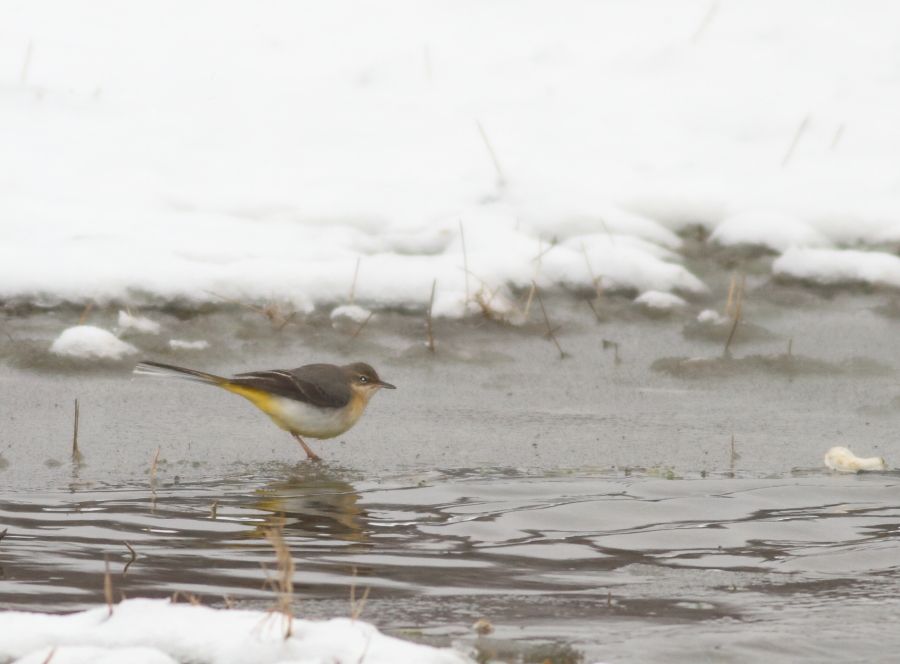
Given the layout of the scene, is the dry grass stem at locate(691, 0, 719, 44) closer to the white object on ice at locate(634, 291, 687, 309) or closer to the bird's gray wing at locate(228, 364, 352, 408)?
the white object on ice at locate(634, 291, 687, 309)

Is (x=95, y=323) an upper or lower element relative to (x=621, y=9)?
lower

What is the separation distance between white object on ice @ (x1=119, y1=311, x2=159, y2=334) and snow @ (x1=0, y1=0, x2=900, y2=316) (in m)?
0.29

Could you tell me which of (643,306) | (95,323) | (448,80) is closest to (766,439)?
(643,306)

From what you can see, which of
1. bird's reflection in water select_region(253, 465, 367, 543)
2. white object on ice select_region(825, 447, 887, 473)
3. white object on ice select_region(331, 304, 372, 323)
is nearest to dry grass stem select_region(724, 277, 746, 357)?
white object on ice select_region(825, 447, 887, 473)

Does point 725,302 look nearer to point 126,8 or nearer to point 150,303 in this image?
point 150,303

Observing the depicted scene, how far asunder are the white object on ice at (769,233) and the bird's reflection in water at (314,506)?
427 centimetres

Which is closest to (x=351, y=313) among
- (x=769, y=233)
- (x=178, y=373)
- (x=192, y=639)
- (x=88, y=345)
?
(x=88, y=345)

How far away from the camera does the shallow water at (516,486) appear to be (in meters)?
4.61

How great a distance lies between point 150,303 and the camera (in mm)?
8797

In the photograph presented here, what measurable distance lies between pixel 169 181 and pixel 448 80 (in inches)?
117

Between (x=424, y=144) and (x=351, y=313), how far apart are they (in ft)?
9.66

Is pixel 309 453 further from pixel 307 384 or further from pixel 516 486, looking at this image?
pixel 516 486

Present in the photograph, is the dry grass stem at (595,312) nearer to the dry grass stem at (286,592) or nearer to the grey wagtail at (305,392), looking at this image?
the grey wagtail at (305,392)

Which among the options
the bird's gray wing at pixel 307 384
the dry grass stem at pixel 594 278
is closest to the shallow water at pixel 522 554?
the bird's gray wing at pixel 307 384
